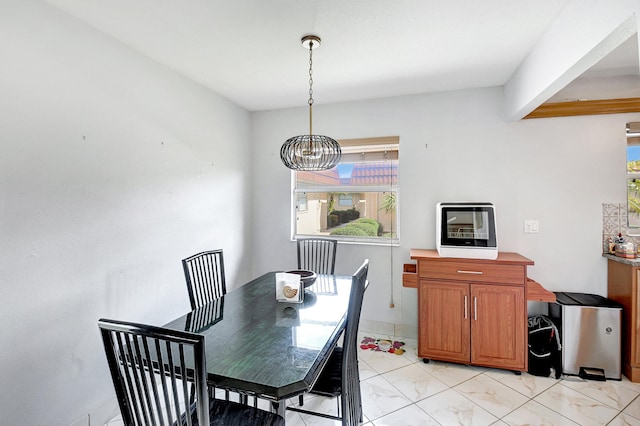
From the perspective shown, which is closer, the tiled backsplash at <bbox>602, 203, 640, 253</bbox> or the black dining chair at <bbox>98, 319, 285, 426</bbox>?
the black dining chair at <bbox>98, 319, 285, 426</bbox>

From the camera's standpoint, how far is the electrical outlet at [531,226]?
274 centimetres

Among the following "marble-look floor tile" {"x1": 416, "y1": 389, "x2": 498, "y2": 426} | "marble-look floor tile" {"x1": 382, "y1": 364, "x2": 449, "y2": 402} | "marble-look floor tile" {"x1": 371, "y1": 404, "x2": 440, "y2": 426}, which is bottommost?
"marble-look floor tile" {"x1": 371, "y1": 404, "x2": 440, "y2": 426}

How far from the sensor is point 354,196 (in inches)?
133

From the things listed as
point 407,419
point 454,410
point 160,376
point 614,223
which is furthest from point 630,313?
point 160,376

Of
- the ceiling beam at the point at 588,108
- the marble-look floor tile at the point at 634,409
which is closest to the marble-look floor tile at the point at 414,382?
the marble-look floor tile at the point at 634,409

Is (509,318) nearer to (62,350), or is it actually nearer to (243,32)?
(243,32)

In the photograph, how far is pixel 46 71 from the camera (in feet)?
5.39

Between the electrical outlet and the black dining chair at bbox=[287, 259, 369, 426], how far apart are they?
2.03 meters

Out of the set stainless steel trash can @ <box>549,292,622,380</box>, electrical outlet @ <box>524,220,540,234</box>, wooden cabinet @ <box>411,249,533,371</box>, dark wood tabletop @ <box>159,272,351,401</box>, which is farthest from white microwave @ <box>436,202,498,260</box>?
dark wood tabletop @ <box>159,272,351,401</box>

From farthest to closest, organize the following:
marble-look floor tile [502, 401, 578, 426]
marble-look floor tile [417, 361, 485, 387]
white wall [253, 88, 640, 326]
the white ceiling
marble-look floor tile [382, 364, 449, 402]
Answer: white wall [253, 88, 640, 326] < marble-look floor tile [417, 361, 485, 387] < marble-look floor tile [382, 364, 449, 402] < marble-look floor tile [502, 401, 578, 426] < the white ceiling

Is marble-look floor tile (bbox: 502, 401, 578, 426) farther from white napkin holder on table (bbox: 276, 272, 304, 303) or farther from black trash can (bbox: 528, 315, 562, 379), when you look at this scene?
white napkin holder on table (bbox: 276, 272, 304, 303)

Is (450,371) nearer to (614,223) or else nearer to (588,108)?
(614,223)

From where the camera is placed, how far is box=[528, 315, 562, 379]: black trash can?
93.3 inches

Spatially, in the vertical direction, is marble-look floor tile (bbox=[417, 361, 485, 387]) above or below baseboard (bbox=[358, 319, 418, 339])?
below
